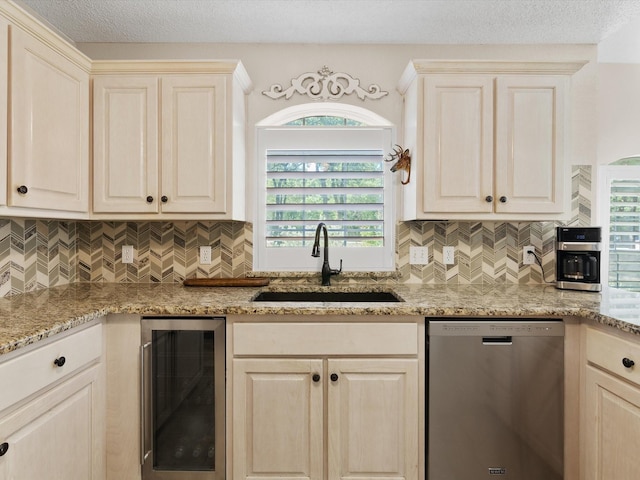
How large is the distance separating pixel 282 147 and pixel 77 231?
4.71 feet

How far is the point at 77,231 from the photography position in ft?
8.41

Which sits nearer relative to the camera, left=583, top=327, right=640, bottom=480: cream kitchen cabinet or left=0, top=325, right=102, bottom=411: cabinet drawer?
left=0, top=325, right=102, bottom=411: cabinet drawer

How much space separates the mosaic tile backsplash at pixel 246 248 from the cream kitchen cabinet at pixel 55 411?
2.77ft

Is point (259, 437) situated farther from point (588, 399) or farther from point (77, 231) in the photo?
point (77, 231)

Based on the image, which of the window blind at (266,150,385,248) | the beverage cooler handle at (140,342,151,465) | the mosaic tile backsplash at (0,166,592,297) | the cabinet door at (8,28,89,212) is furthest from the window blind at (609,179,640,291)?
the cabinet door at (8,28,89,212)

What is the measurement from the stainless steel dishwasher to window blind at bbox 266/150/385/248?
975 mm

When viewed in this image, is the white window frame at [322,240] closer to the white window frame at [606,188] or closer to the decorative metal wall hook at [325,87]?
the decorative metal wall hook at [325,87]

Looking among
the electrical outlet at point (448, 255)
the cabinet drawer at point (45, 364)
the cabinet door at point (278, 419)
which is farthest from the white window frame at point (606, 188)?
the cabinet drawer at point (45, 364)

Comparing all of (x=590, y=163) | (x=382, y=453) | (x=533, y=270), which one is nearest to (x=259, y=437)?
(x=382, y=453)

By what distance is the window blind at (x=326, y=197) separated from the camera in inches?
102

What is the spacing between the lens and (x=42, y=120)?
1.77 meters

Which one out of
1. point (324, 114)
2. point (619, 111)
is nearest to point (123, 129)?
point (324, 114)

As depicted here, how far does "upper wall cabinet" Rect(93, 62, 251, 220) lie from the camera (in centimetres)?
215

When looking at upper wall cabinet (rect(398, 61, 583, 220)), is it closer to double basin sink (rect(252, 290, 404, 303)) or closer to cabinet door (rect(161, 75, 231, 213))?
double basin sink (rect(252, 290, 404, 303))
